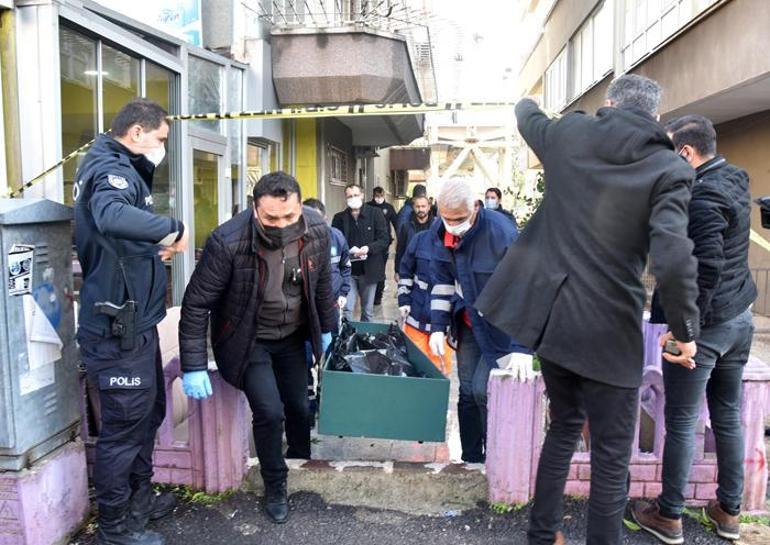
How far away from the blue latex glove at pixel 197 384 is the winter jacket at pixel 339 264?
7.78 feet

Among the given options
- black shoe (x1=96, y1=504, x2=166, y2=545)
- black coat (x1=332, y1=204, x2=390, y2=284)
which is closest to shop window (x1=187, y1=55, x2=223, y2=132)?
black coat (x1=332, y1=204, x2=390, y2=284)

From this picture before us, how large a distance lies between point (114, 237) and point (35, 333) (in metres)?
0.67

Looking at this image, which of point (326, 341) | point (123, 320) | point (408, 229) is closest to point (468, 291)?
point (326, 341)

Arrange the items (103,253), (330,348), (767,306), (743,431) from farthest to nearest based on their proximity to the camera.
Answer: (767,306) → (330,348) → (743,431) → (103,253)

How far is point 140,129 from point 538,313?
183 centimetres

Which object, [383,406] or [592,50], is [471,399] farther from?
[592,50]

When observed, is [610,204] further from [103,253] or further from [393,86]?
[393,86]

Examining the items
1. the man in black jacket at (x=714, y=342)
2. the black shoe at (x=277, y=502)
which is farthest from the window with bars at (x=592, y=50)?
the black shoe at (x=277, y=502)

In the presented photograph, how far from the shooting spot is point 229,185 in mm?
8078

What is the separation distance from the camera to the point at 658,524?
2959 millimetres

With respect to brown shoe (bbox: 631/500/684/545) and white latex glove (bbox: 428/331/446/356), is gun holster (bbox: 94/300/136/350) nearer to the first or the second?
white latex glove (bbox: 428/331/446/356)

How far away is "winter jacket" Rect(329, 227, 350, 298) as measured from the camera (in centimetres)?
538

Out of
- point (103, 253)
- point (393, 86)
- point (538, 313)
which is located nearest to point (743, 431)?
point (538, 313)

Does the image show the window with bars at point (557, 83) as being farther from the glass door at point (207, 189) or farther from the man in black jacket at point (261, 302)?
the man in black jacket at point (261, 302)
